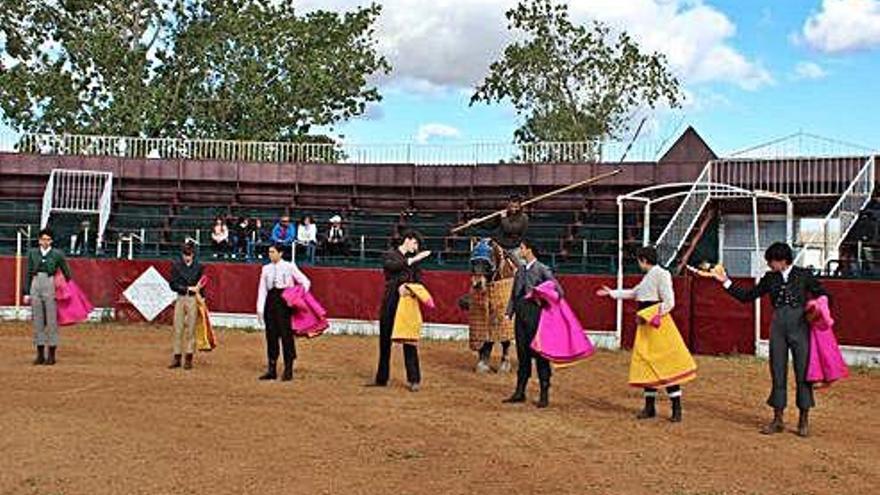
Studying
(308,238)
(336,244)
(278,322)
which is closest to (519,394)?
(278,322)

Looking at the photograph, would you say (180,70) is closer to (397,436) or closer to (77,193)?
(77,193)

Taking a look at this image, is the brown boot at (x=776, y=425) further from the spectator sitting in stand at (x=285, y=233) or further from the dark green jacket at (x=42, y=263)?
the spectator sitting in stand at (x=285, y=233)

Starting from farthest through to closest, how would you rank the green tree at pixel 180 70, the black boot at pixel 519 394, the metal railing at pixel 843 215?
the green tree at pixel 180 70
the metal railing at pixel 843 215
the black boot at pixel 519 394

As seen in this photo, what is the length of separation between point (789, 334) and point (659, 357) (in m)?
1.21

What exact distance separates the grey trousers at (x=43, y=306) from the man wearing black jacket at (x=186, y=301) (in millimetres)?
1565

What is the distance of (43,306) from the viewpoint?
1508 centimetres

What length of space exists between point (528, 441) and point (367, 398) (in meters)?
2.93

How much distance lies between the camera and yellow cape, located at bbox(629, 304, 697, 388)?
11087mm

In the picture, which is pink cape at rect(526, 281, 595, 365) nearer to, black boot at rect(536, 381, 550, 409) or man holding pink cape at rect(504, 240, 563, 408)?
man holding pink cape at rect(504, 240, 563, 408)

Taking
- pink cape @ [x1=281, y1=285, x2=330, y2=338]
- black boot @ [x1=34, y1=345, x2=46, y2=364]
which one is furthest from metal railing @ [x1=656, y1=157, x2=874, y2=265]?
black boot @ [x1=34, y1=345, x2=46, y2=364]

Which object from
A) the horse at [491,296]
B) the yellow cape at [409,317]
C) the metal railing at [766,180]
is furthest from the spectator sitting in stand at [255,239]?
the yellow cape at [409,317]

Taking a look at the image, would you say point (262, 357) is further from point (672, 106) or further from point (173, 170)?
point (672, 106)

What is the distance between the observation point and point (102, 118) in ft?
131

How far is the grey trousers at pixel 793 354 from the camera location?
1057 cm
